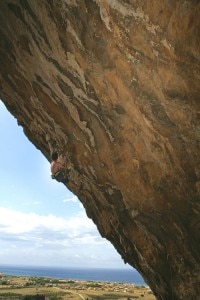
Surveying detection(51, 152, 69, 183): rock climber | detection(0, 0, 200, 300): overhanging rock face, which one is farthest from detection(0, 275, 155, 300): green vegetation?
detection(0, 0, 200, 300): overhanging rock face

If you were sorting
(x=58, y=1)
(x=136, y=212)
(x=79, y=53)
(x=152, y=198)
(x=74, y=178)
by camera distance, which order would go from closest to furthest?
1. (x=58, y=1)
2. (x=79, y=53)
3. (x=152, y=198)
4. (x=136, y=212)
5. (x=74, y=178)

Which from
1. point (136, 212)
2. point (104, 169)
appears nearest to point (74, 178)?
point (104, 169)

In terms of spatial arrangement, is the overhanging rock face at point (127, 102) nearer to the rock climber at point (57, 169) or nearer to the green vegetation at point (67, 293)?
the rock climber at point (57, 169)

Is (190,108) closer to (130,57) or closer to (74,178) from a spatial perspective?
(130,57)

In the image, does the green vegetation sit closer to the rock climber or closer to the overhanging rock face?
the rock climber

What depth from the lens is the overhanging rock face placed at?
9.49 m

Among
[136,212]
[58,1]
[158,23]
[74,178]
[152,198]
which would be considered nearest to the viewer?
[158,23]

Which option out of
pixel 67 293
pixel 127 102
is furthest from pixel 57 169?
pixel 67 293

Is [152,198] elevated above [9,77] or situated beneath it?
situated beneath

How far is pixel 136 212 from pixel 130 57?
6.43 meters

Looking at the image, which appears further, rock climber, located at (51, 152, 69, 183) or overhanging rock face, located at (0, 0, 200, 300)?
rock climber, located at (51, 152, 69, 183)

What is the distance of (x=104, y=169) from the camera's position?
13.6 m

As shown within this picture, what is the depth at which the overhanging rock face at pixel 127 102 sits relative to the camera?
949 cm

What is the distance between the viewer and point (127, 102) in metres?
10.8
